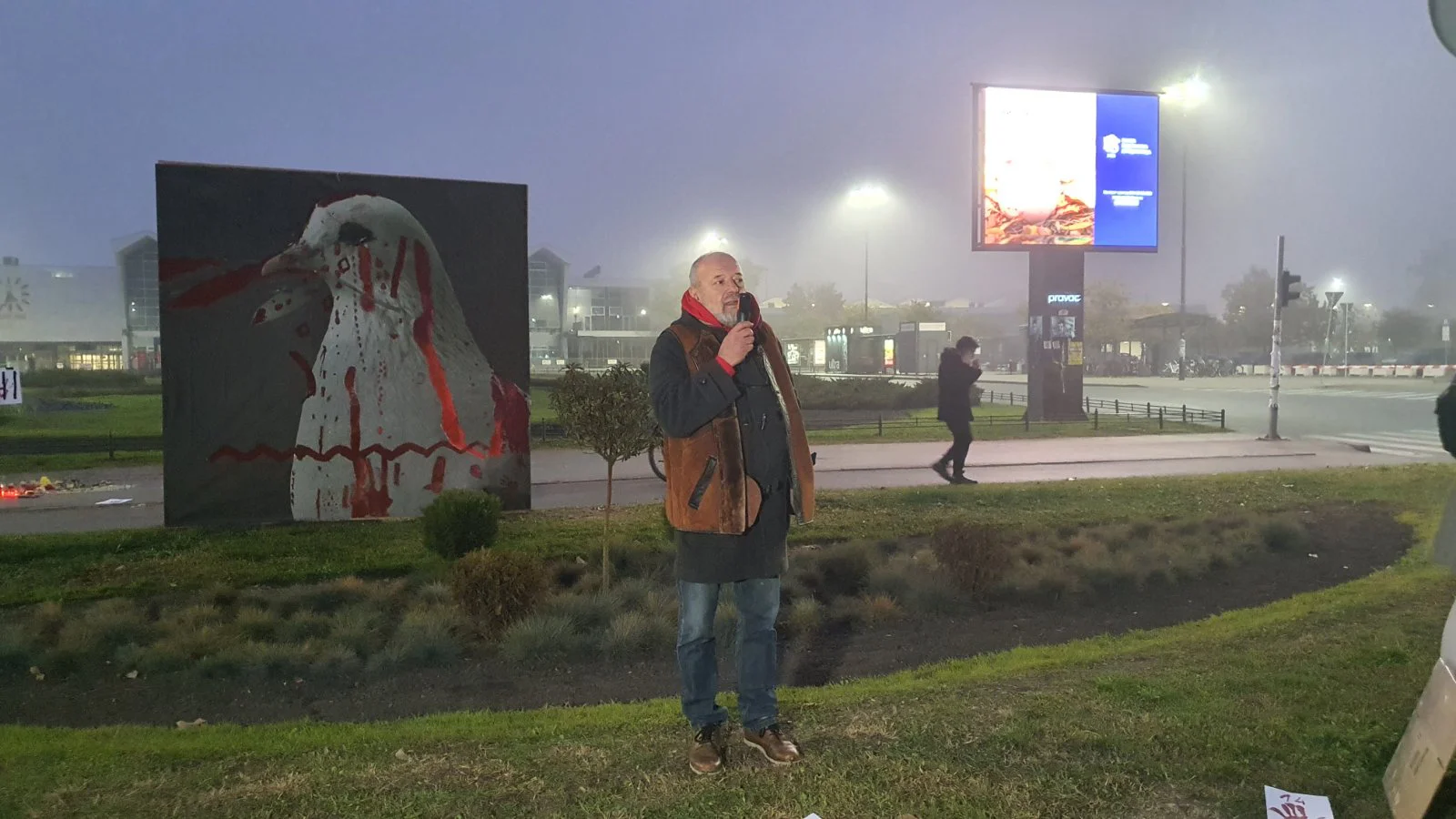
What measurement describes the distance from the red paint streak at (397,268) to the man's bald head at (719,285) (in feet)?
25.0

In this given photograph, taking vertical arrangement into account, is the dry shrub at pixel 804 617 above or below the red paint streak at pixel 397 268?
below

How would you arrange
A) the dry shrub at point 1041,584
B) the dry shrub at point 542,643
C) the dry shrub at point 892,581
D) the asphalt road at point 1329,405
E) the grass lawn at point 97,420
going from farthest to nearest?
the asphalt road at point 1329,405 → the grass lawn at point 97,420 → the dry shrub at point 1041,584 → the dry shrub at point 892,581 → the dry shrub at point 542,643

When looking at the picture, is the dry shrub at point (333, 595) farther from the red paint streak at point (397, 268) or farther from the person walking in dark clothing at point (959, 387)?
the person walking in dark clothing at point (959, 387)

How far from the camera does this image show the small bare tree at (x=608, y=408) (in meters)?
7.58

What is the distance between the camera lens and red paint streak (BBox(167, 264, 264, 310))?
31.3ft

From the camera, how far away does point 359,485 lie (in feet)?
32.9

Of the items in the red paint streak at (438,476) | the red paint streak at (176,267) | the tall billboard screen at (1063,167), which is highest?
the tall billboard screen at (1063,167)

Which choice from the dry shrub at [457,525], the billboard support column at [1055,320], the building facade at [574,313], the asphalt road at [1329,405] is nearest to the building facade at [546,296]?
the building facade at [574,313]

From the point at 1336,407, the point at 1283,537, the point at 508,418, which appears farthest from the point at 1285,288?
the point at 508,418

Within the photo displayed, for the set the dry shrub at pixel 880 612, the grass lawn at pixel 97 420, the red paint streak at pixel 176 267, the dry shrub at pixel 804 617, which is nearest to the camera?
the dry shrub at pixel 804 617

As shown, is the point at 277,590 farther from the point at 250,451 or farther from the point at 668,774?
the point at 668,774

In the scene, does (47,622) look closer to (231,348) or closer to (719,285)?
(231,348)

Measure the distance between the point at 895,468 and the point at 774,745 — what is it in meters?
12.3

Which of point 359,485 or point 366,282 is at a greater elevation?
point 366,282
